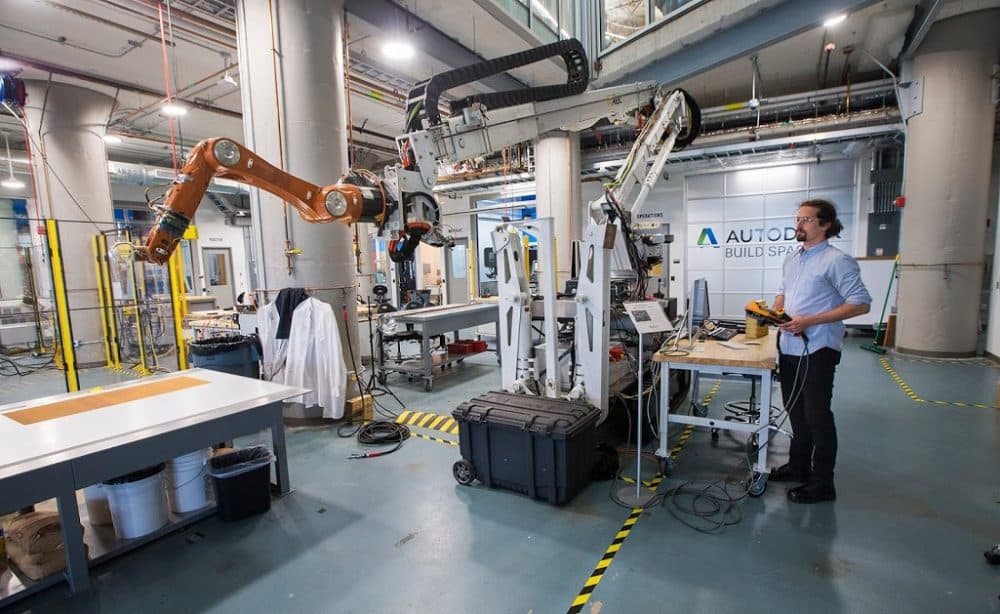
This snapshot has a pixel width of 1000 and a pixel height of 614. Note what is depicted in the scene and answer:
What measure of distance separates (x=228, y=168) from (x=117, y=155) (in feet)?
32.4

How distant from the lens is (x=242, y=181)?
2434mm

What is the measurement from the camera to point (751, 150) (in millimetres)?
7941

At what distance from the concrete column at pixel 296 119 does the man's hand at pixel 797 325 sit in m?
3.62

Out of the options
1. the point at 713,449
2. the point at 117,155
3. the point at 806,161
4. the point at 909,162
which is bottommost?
the point at 713,449

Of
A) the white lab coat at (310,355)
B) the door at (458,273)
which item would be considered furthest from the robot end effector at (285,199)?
the door at (458,273)

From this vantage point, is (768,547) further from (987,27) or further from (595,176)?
(595,176)

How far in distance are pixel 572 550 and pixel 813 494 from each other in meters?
1.55

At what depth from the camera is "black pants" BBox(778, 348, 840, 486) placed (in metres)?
2.64

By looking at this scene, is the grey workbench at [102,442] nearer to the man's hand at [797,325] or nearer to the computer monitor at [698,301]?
the computer monitor at [698,301]

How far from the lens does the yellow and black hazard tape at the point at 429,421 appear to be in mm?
4234

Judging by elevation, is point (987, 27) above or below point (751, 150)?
above

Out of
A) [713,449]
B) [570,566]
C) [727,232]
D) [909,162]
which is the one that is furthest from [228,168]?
[727,232]

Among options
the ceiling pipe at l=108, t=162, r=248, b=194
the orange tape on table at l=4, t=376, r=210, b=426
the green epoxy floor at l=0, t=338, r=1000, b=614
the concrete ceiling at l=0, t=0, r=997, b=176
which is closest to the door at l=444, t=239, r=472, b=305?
the concrete ceiling at l=0, t=0, r=997, b=176

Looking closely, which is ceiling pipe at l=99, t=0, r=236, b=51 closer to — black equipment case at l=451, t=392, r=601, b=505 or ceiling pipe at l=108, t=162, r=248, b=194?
ceiling pipe at l=108, t=162, r=248, b=194
